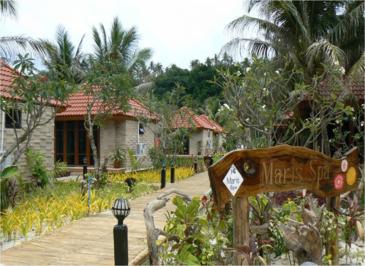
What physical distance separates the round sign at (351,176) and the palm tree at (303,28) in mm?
8664

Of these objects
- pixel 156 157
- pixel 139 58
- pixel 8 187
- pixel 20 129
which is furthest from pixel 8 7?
A: pixel 139 58

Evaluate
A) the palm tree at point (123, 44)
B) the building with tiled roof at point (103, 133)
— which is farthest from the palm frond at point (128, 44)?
the building with tiled roof at point (103, 133)

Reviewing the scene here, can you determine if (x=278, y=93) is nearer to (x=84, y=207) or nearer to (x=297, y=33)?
(x=297, y=33)

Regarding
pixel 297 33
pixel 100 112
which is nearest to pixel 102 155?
pixel 100 112

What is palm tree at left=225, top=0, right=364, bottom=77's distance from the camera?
13.8 meters

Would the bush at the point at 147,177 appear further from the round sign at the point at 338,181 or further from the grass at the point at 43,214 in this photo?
the round sign at the point at 338,181

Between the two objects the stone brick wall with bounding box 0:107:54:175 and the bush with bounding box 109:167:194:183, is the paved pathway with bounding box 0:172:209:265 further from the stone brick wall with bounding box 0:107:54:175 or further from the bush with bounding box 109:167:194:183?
the bush with bounding box 109:167:194:183

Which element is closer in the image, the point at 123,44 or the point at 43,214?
the point at 43,214

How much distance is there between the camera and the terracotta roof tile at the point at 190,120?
19.2 m

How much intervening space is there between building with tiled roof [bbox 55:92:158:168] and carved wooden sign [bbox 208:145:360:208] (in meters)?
12.8

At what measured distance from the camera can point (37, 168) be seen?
11.9 meters

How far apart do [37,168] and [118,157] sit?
5.74m

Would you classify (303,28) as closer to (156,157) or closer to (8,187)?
(156,157)

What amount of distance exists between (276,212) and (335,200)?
Result: 29.7 inches
